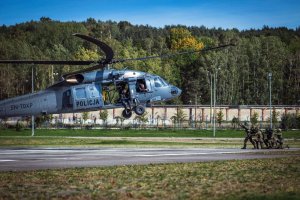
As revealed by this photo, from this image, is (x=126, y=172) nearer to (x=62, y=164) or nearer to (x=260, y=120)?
(x=62, y=164)

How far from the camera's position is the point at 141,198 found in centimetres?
1376

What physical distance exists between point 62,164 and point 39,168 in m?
1.98

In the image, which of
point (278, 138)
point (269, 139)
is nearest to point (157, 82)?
point (269, 139)

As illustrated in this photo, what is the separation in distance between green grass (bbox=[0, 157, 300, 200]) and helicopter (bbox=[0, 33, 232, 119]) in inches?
544

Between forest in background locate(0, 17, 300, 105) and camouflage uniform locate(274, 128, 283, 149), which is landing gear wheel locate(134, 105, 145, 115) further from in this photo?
forest in background locate(0, 17, 300, 105)

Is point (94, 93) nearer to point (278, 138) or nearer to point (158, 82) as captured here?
point (158, 82)

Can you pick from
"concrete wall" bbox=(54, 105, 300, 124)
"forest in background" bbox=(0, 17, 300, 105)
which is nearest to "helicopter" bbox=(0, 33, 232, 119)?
"concrete wall" bbox=(54, 105, 300, 124)

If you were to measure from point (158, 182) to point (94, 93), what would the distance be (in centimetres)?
1903

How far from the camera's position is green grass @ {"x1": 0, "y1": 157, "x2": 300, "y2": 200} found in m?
14.2

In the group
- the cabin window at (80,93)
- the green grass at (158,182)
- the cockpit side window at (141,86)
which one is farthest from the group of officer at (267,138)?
the green grass at (158,182)

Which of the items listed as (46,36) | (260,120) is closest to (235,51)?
(260,120)

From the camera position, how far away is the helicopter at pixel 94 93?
110 ft

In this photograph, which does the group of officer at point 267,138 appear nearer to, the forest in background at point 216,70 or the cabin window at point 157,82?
the cabin window at point 157,82

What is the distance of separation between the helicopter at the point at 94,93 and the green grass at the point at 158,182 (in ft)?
45.3
